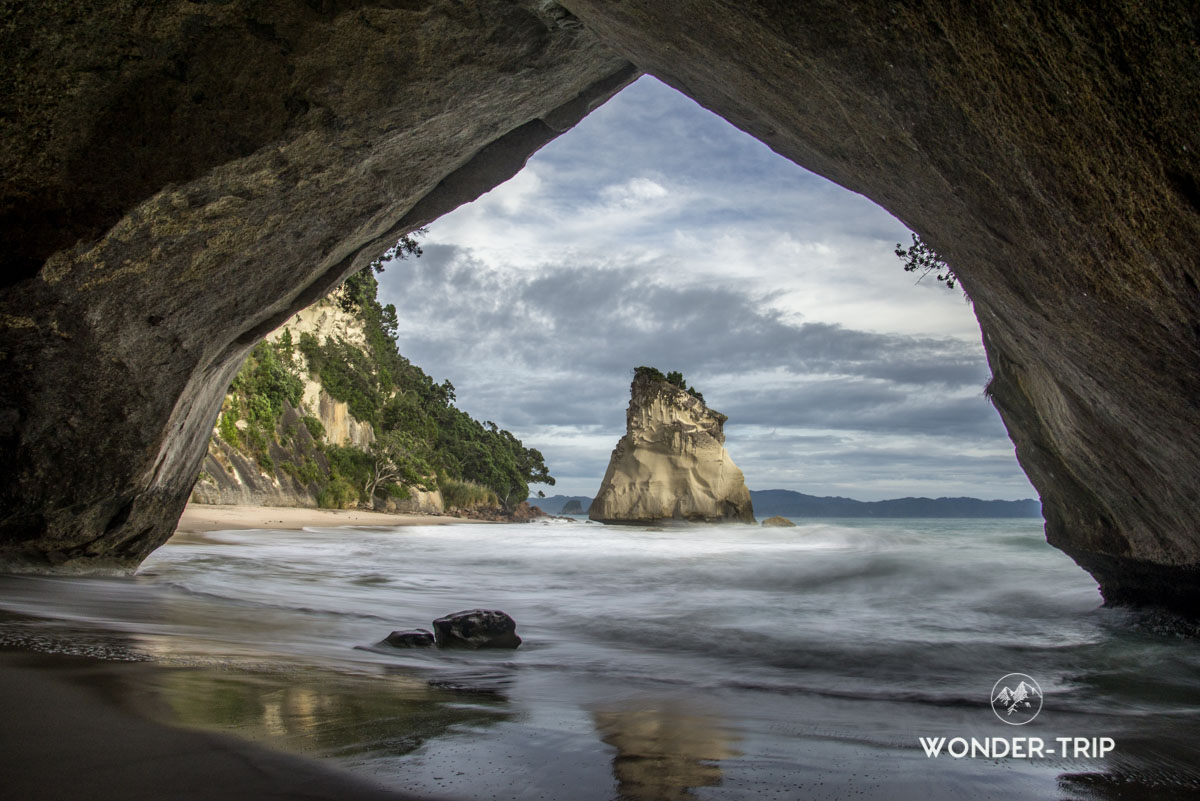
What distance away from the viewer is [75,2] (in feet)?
11.8

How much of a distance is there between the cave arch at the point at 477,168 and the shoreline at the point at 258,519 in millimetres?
10246

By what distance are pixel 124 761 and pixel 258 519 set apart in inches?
758

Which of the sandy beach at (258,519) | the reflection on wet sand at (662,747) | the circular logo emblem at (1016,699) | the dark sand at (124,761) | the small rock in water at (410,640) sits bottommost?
the sandy beach at (258,519)

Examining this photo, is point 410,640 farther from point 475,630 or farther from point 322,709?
point 322,709

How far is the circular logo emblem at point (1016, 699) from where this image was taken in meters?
4.07

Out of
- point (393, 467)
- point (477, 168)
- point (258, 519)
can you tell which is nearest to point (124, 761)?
point (477, 168)

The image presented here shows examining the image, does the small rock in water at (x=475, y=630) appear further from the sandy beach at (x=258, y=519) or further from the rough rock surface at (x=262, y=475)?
the rough rock surface at (x=262, y=475)

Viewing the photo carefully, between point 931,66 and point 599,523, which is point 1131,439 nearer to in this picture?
point 931,66

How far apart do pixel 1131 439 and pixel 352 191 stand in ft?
18.3

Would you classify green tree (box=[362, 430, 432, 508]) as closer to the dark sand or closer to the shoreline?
the shoreline

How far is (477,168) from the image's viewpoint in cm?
638

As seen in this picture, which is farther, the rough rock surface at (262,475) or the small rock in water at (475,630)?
the rough rock surface at (262,475)

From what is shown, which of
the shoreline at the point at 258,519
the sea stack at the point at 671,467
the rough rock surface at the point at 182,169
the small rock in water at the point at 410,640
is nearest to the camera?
the rough rock surface at the point at 182,169

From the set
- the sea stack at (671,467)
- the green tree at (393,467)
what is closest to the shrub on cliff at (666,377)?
the sea stack at (671,467)
